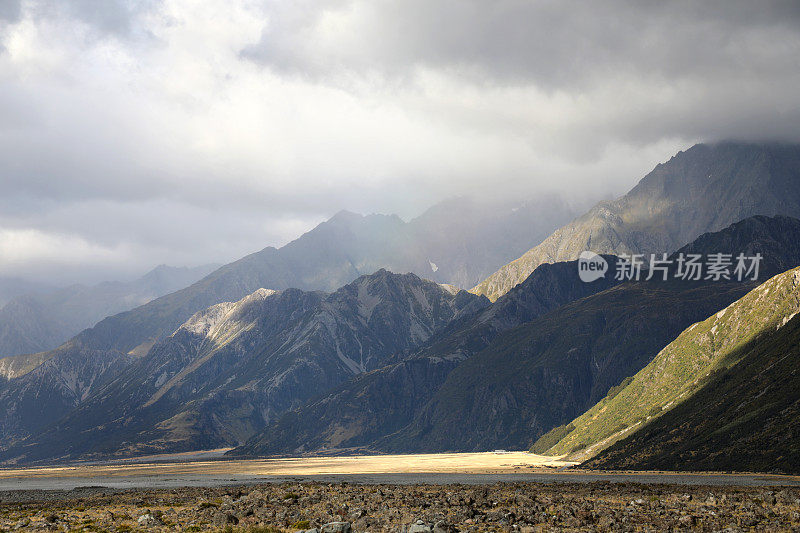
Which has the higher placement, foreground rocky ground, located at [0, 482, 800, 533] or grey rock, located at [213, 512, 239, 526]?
grey rock, located at [213, 512, 239, 526]

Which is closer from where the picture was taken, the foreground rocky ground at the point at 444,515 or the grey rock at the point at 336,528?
the grey rock at the point at 336,528

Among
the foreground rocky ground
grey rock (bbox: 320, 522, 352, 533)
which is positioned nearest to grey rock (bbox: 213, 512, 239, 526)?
the foreground rocky ground

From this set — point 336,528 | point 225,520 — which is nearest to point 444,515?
point 336,528

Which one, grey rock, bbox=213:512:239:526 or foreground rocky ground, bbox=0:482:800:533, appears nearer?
foreground rocky ground, bbox=0:482:800:533

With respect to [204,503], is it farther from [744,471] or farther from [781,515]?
[744,471]

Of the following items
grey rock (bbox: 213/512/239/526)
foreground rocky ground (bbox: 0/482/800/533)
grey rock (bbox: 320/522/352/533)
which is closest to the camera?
grey rock (bbox: 320/522/352/533)

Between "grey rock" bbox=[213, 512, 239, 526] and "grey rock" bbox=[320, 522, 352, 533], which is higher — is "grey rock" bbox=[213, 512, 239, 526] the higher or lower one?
the higher one

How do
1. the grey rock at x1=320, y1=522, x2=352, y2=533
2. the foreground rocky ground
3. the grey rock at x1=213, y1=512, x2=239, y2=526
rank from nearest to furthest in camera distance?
the grey rock at x1=320, y1=522, x2=352, y2=533
the foreground rocky ground
the grey rock at x1=213, y1=512, x2=239, y2=526

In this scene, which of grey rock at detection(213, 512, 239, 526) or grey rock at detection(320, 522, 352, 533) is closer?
grey rock at detection(320, 522, 352, 533)

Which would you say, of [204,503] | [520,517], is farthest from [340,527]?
[204,503]

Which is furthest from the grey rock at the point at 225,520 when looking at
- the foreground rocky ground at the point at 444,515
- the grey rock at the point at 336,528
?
the grey rock at the point at 336,528

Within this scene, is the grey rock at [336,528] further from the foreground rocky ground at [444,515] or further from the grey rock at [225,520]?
the grey rock at [225,520]

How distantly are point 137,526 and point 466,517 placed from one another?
37102 millimetres

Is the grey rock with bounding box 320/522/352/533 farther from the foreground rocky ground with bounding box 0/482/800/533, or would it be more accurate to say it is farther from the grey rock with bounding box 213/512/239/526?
the grey rock with bounding box 213/512/239/526
